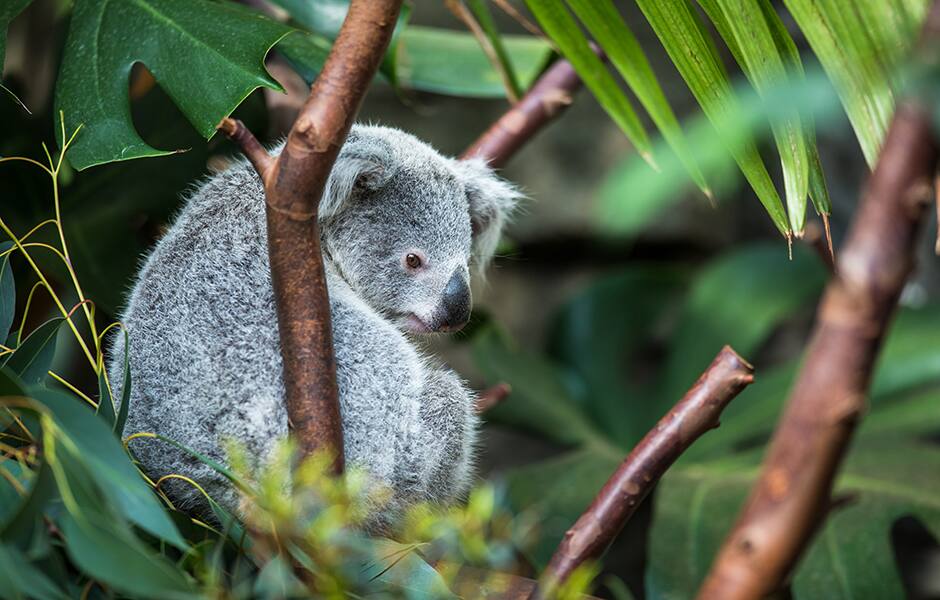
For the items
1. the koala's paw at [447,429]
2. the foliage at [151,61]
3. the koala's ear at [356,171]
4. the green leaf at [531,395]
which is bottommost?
the green leaf at [531,395]

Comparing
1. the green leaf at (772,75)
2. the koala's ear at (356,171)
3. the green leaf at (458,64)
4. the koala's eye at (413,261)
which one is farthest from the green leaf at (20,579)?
the green leaf at (458,64)

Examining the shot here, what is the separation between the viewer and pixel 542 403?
3.09 m

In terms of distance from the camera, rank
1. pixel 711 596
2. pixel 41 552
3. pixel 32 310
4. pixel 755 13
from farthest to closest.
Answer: pixel 32 310, pixel 755 13, pixel 41 552, pixel 711 596

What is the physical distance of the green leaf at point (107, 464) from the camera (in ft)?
3.35

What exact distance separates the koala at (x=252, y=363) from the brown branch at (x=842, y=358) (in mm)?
802

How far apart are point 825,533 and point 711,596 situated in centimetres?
162

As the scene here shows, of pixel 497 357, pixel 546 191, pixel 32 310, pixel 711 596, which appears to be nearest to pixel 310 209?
pixel 711 596

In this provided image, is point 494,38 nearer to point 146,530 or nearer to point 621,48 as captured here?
point 621,48

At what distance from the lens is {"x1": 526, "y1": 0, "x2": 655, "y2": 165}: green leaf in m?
1.71

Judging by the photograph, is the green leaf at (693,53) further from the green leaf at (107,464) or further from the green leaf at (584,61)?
the green leaf at (107,464)

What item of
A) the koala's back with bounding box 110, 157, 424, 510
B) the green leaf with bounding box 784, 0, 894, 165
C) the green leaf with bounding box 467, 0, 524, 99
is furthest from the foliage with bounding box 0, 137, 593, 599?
the green leaf with bounding box 467, 0, 524, 99

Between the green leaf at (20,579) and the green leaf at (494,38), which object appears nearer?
the green leaf at (20,579)

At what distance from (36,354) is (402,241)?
2.25 ft

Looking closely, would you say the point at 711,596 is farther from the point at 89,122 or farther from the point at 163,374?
the point at 89,122
